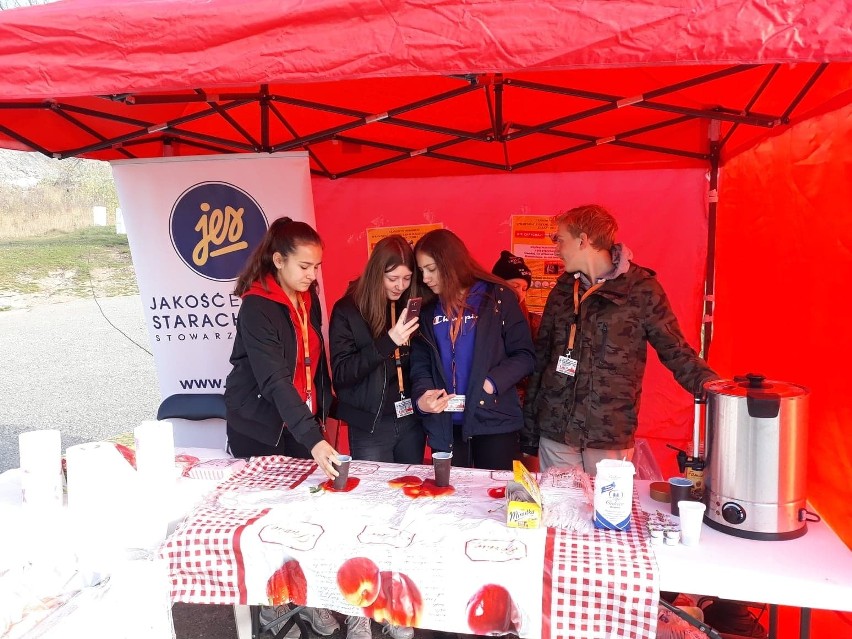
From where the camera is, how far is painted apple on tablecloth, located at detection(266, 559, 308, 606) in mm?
1899

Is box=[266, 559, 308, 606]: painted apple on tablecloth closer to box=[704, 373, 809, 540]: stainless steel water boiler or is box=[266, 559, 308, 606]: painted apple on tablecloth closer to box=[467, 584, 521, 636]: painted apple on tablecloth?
box=[467, 584, 521, 636]: painted apple on tablecloth

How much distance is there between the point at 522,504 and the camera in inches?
76.7

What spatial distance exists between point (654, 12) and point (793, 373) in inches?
57.7

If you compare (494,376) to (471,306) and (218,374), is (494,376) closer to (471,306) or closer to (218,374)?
(471,306)

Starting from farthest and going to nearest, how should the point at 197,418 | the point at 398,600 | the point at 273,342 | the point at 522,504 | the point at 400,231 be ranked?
the point at 400,231 < the point at 197,418 < the point at 273,342 < the point at 522,504 < the point at 398,600

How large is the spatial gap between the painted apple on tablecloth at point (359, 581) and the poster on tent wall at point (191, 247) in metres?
2.10

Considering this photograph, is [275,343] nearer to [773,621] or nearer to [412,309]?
[412,309]

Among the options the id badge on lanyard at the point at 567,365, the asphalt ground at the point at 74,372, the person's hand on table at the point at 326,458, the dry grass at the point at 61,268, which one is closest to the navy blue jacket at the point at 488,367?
the id badge on lanyard at the point at 567,365

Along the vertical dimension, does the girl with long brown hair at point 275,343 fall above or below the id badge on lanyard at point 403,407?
above

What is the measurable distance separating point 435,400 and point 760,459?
114 cm

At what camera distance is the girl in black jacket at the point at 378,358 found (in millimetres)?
2785

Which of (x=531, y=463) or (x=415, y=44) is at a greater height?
(x=415, y=44)

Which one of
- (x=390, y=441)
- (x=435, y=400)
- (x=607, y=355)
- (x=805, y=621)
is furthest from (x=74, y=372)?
(x=805, y=621)

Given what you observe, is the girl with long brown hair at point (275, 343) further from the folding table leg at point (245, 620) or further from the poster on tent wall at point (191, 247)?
the poster on tent wall at point (191, 247)
